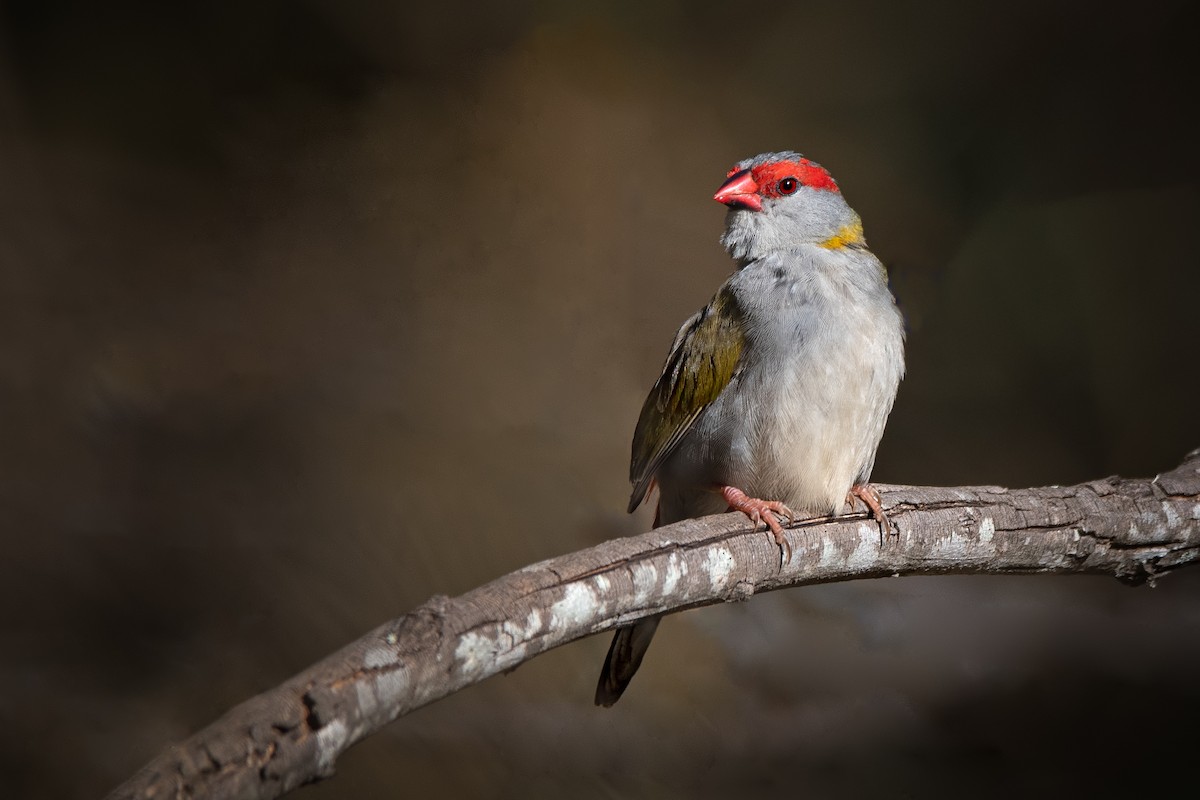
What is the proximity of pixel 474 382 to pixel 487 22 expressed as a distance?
133cm

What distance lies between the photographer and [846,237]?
8.39 feet

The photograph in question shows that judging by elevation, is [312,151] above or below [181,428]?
above

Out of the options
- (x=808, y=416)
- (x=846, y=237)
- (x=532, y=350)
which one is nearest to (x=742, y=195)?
(x=846, y=237)

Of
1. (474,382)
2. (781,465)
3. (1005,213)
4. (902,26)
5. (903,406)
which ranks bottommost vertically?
(781,465)

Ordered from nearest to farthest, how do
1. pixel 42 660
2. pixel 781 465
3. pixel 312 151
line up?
1. pixel 781 465
2. pixel 42 660
3. pixel 312 151

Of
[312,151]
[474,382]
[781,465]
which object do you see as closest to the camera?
[781,465]

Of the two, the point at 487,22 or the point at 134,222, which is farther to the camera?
the point at 487,22

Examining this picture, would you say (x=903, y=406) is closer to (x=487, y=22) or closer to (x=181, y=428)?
(x=487, y=22)

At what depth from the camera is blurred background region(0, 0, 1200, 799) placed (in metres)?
3.54

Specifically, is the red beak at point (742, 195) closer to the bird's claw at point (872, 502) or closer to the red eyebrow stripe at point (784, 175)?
the red eyebrow stripe at point (784, 175)

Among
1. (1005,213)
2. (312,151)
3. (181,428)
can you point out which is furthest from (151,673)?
(1005,213)

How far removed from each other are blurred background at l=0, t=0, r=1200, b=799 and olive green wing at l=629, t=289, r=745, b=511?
1.53 m

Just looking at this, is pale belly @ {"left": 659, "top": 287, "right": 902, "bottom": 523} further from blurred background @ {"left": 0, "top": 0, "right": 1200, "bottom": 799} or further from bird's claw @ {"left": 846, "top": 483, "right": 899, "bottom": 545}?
blurred background @ {"left": 0, "top": 0, "right": 1200, "bottom": 799}

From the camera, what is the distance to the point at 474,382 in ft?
13.3
